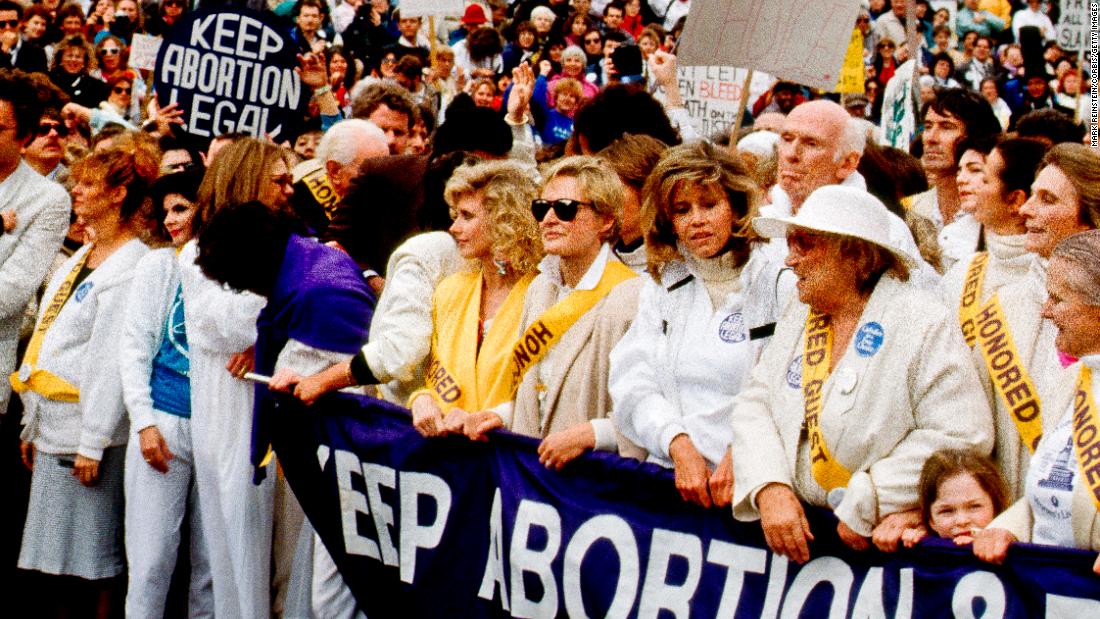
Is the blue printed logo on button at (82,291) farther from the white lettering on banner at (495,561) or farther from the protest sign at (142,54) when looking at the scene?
the protest sign at (142,54)

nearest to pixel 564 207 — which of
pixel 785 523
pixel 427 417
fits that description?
pixel 427 417

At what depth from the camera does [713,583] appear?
14.9ft

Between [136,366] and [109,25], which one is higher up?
[109,25]

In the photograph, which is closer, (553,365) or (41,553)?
(553,365)

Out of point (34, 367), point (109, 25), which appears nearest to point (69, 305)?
point (34, 367)

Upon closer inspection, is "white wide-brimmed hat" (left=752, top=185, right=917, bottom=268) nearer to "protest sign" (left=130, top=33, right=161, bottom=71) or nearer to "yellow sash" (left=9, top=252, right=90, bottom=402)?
"yellow sash" (left=9, top=252, right=90, bottom=402)

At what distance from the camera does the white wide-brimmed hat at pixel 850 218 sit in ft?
14.3

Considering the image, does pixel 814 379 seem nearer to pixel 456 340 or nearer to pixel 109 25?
pixel 456 340

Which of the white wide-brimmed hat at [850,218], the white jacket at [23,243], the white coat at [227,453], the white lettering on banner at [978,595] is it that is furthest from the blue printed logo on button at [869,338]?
the white jacket at [23,243]

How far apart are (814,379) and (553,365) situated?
1203 millimetres

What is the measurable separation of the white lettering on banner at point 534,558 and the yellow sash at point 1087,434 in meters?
1.77

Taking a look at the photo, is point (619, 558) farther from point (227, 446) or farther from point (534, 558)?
point (227, 446)

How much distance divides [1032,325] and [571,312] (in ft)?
5.07

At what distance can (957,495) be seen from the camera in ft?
13.4
